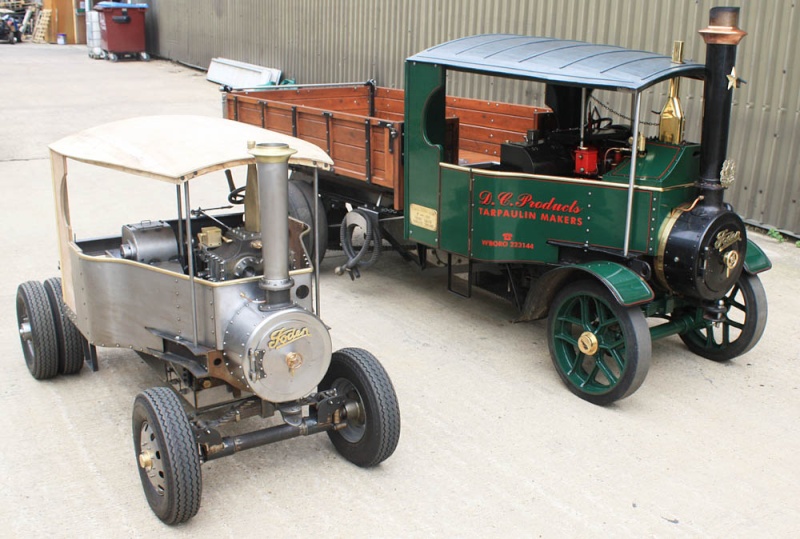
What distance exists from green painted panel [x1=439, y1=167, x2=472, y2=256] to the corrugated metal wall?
14.1 ft

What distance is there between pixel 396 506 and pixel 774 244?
619 centimetres

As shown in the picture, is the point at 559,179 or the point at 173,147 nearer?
the point at 173,147

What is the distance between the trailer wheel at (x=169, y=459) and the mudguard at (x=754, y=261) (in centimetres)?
Answer: 395

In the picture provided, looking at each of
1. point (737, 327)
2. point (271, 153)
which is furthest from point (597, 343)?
point (271, 153)

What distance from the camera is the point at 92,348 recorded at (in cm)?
566

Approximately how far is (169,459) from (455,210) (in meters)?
3.16

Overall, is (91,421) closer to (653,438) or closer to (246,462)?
(246,462)

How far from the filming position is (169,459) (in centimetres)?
389

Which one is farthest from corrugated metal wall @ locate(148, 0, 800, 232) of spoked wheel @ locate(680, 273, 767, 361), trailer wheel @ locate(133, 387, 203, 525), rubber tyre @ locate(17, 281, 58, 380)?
trailer wheel @ locate(133, 387, 203, 525)

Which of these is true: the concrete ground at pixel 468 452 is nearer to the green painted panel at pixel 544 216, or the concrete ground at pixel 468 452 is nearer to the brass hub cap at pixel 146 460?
the brass hub cap at pixel 146 460

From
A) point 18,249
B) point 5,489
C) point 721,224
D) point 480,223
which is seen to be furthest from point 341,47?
Answer: point 5,489

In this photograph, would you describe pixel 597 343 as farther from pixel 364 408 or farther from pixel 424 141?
pixel 424 141

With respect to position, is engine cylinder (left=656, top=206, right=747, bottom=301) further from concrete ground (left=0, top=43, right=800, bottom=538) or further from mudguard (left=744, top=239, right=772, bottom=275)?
concrete ground (left=0, top=43, right=800, bottom=538)

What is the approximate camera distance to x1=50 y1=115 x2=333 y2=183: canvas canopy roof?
4.21m
